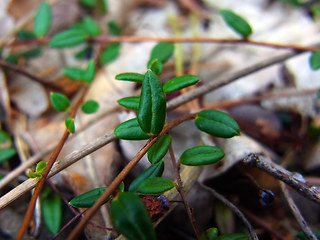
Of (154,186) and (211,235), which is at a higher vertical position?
(154,186)

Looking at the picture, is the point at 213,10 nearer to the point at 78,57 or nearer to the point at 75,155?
the point at 78,57

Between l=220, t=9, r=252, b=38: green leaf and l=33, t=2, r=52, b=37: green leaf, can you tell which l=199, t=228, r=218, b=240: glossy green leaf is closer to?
l=220, t=9, r=252, b=38: green leaf

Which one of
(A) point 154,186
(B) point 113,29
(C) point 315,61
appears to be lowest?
(A) point 154,186

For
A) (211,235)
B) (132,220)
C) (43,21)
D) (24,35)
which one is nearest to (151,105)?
(132,220)

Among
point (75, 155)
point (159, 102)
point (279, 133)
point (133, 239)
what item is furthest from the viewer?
point (279, 133)

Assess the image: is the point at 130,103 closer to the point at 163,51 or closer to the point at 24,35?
the point at 163,51

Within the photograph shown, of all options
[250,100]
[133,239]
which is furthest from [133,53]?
[133,239]

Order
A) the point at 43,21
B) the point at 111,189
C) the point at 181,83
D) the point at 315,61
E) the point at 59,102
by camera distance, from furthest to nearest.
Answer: the point at 43,21, the point at 315,61, the point at 59,102, the point at 181,83, the point at 111,189

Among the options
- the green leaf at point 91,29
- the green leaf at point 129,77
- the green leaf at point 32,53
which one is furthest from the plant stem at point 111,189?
the green leaf at point 32,53
